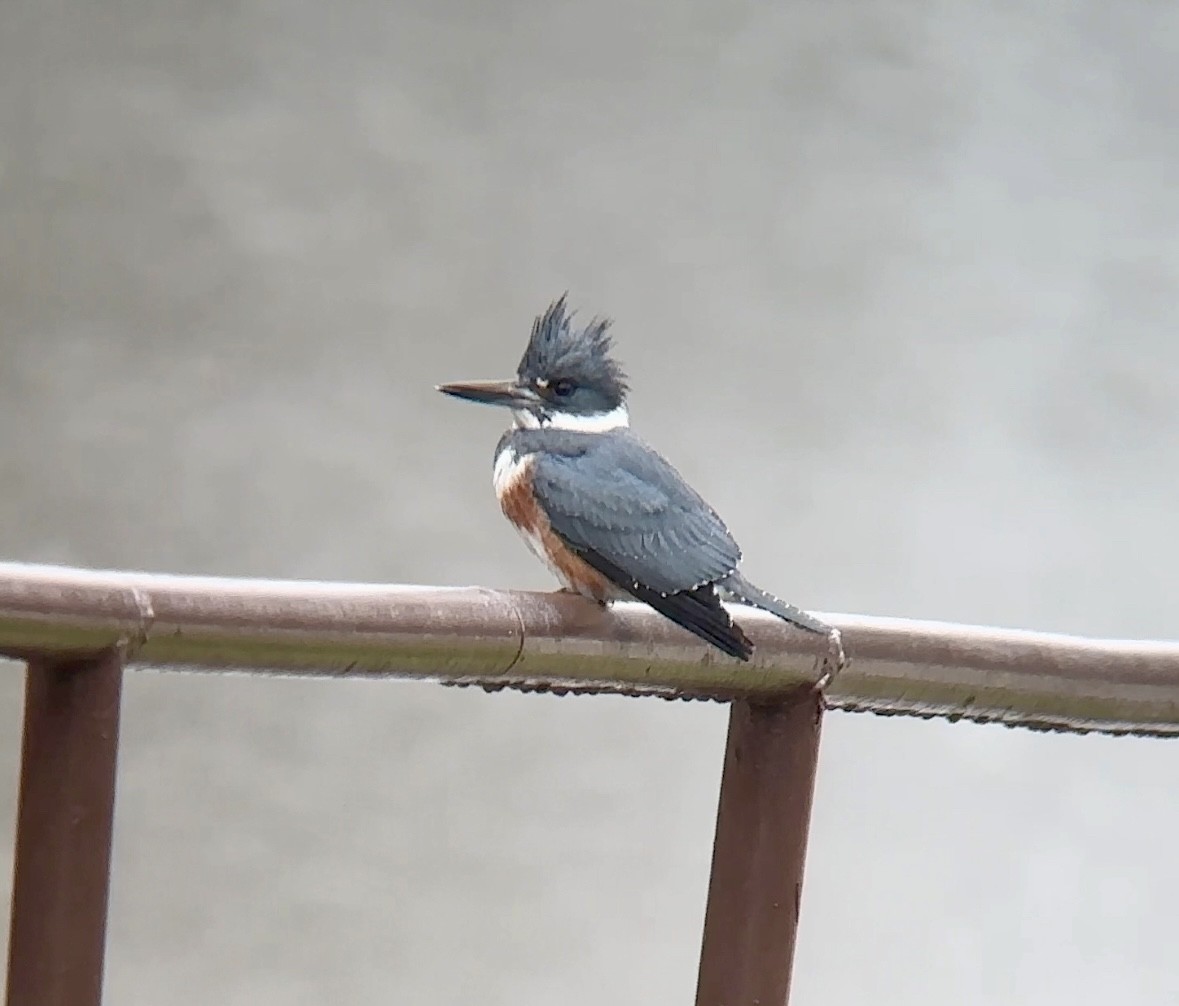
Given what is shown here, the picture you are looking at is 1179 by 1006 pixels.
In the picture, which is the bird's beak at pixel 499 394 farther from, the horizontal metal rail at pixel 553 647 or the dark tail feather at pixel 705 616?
the horizontal metal rail at pixel 553 647

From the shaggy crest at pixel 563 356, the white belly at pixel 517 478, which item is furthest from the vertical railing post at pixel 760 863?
the shaggy crest at pixel 563 356

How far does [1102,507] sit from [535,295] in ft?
3.81

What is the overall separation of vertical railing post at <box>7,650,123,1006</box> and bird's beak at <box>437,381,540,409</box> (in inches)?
29.8

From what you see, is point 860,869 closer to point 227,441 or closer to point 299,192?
point 227,441

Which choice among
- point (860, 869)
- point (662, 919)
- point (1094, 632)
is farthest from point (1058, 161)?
point (662, 919)

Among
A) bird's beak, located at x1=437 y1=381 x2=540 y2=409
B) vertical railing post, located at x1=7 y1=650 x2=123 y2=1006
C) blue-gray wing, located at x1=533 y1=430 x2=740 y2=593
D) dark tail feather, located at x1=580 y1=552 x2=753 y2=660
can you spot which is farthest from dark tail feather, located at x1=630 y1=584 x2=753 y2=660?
bird's beak, located at x1=437 y1=381 x2=540 y2=409

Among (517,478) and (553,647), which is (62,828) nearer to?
(553,647)

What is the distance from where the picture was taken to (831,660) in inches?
29.1

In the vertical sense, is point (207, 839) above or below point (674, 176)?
below

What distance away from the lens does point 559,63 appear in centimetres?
315

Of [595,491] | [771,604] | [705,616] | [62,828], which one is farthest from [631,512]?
[62,828]

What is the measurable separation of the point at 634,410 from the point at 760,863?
2492mm

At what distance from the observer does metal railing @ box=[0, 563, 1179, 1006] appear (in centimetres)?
53

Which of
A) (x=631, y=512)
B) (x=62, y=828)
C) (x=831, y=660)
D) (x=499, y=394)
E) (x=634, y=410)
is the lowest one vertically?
(x=62, y=828)
